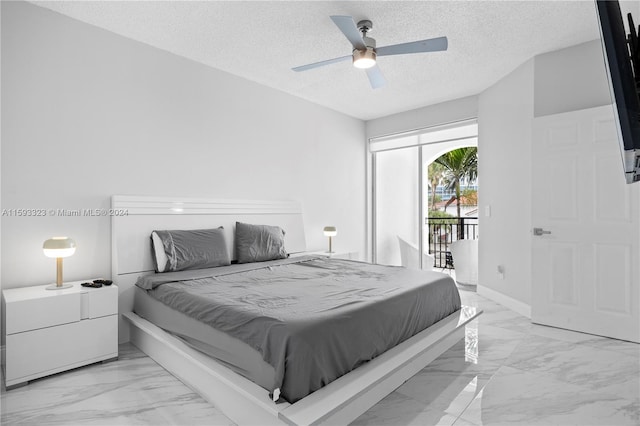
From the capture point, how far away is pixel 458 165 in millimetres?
5395

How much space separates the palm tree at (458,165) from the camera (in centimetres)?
520

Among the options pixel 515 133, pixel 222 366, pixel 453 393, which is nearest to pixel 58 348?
pixel 222 366

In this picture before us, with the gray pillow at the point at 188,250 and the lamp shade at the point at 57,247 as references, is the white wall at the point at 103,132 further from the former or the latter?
the gray pillow at the point at 188,250

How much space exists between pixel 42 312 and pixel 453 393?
108 inches

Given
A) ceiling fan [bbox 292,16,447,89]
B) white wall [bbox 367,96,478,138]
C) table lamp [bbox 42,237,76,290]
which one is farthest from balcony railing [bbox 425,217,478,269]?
table lamp [bbox 42,237,76,290]

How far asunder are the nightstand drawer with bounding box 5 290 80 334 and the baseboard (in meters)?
4.13

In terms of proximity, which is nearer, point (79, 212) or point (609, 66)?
point (609, 66)

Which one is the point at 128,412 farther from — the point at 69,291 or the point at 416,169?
the point at 416,169

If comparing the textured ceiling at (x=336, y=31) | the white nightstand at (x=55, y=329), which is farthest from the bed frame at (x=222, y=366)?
the textured ceiling at (x=336, y=31)

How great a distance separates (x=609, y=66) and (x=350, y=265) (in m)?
2.83

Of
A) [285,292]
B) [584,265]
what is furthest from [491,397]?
[584,265]

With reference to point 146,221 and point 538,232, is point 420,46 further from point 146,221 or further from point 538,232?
point 146,221

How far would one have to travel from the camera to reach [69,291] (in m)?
2.51

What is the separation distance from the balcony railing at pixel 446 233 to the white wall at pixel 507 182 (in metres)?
1.14
